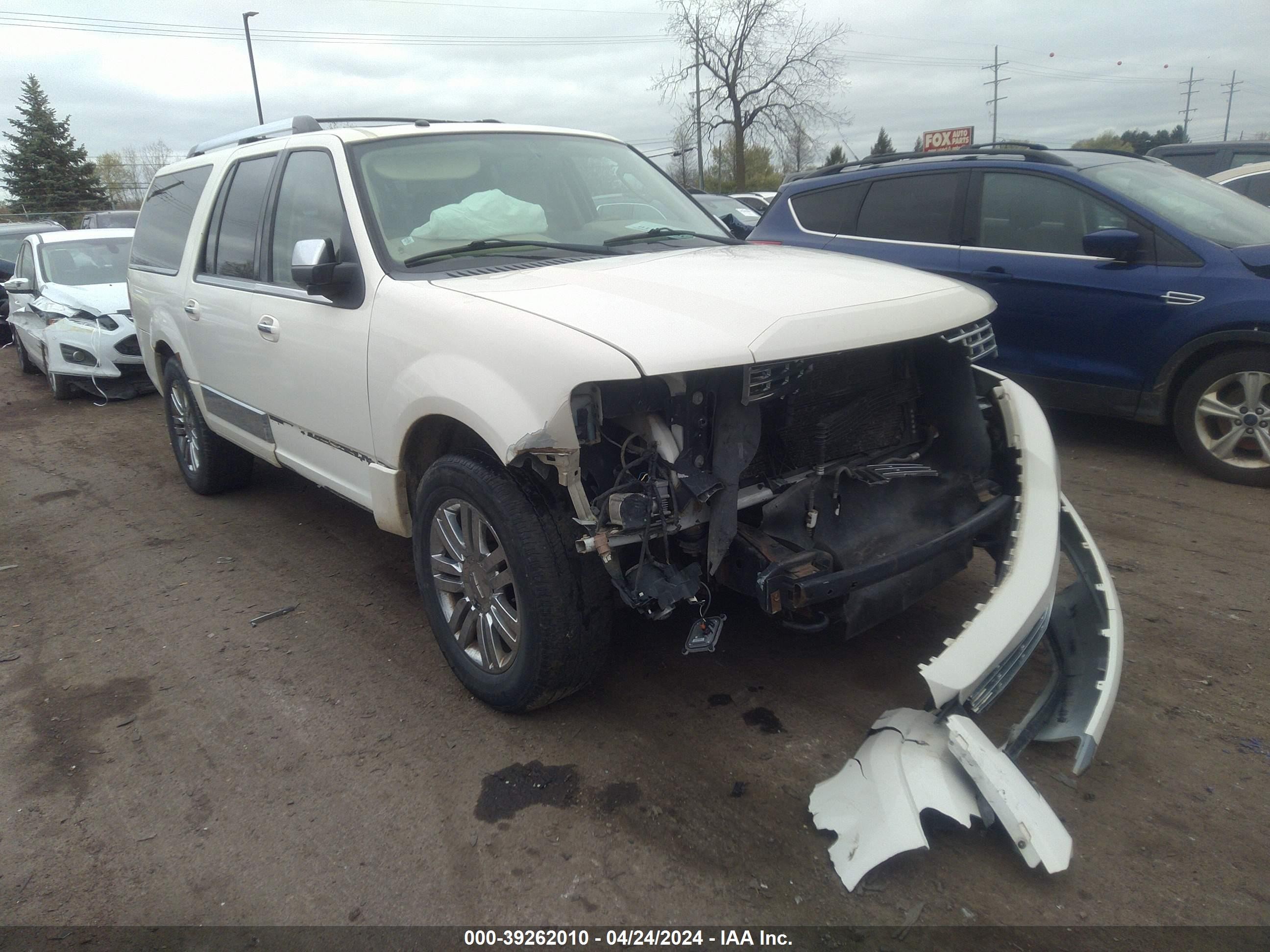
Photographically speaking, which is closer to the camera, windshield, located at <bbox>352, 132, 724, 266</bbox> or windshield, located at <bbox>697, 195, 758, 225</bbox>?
windshield, located at <bbox>352, 132, 724, 266</bbox>

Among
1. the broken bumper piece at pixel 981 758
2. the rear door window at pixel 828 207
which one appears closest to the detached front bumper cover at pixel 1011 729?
the broken bumper piece at pixel 981 758

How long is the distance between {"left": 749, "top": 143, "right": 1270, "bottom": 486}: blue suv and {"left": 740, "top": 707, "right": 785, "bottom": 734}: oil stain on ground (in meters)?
→ 3.56

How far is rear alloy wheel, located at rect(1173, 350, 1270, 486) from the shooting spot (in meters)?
4.93

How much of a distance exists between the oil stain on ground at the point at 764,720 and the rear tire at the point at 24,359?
36.8 feet

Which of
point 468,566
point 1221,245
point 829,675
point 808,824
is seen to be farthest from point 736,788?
point 1221,245

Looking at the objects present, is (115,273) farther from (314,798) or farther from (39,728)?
(314,798)

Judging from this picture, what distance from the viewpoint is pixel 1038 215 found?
5672 millimetres

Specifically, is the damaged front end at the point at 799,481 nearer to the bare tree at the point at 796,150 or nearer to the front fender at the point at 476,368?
the front fender at the point at 476,368

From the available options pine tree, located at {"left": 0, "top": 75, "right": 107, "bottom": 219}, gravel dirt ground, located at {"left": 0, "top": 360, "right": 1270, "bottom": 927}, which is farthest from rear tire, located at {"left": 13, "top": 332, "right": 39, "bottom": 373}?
pine tree, located at {"left": 0, "top": 75, "right": 107, "bottom": 219}

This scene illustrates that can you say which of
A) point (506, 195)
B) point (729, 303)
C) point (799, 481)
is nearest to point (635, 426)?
point (729, 303)

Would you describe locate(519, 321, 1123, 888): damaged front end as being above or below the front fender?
below

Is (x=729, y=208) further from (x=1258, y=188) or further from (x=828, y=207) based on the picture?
(x=828, y=207)

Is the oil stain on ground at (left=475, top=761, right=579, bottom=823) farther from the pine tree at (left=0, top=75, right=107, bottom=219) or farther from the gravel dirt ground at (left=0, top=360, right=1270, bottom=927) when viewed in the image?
the pine tree at (left=0, top=75, right=107, bottom=219)

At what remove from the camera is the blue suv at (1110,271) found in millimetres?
4996
